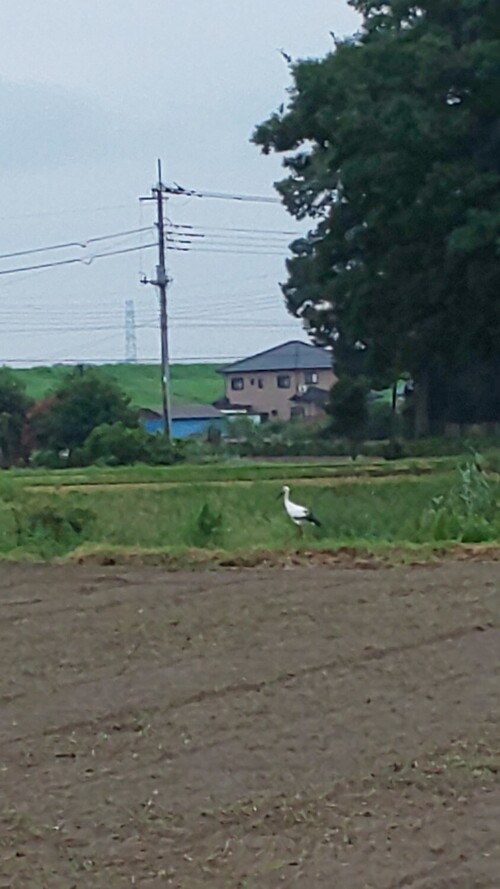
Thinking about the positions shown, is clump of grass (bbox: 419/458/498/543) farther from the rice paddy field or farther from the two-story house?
the two-story house

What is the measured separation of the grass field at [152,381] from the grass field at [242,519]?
34.5 m

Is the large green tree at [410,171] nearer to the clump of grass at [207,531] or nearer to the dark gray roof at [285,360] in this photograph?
the clump of grass at [207,531]

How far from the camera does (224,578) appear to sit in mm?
10273

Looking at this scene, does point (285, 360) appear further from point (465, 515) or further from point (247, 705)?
point (247, 705)

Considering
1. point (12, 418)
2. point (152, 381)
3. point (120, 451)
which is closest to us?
point (120, 451)

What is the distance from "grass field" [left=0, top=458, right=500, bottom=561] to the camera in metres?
12.1

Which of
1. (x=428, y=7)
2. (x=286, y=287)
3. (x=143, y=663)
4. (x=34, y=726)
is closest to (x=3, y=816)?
(x=34, y=726)

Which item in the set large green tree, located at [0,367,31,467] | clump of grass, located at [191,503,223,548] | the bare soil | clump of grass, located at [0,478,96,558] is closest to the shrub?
large green tree, located at [0,367,31,467]

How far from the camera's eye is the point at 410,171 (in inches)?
1091

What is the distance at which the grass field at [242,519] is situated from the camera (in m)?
12.1

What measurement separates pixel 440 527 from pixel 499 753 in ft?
22.6

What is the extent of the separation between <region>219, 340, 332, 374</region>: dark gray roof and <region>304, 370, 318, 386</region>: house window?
180mm

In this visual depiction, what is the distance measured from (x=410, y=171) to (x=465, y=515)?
1617 cm

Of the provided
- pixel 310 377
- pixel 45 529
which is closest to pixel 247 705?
pixel 45 529
